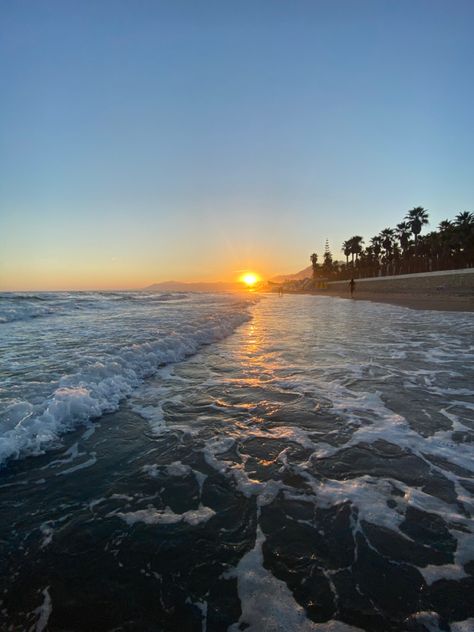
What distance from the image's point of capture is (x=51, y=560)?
9.26 ft

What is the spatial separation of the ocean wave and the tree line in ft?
223

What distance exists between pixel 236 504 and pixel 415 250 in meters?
92.1

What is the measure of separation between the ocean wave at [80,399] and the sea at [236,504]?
4 centimetres

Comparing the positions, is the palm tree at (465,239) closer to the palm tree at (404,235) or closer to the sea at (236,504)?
the palm tree at (404,235)

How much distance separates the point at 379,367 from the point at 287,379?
2732mm

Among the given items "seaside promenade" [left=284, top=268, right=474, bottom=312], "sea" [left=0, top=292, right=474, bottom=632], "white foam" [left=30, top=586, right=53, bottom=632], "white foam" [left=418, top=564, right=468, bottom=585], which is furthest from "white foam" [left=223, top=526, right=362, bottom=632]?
"seaside promenade" [left=284, top=268, right=474, bottom=312]

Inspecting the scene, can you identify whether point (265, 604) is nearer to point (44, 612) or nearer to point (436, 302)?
point (44, 612)

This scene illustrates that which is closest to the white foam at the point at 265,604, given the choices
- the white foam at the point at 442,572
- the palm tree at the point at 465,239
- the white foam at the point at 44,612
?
the white foam at the point at 442,572

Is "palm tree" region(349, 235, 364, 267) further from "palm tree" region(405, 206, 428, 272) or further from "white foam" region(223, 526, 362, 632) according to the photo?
"white foam" region(223, 526, 362, 632)

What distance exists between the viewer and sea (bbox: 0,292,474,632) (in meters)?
2.43

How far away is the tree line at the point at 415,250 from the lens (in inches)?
2606

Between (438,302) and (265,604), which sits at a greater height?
(265,604)

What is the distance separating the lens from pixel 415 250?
82938 mm

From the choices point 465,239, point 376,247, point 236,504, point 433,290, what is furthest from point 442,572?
point 376,247
